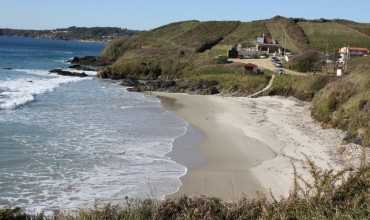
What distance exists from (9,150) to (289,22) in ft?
270

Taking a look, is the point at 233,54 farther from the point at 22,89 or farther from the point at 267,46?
the point at 22,89

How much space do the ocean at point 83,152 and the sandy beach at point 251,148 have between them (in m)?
0.86

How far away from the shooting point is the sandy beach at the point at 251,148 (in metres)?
15.4

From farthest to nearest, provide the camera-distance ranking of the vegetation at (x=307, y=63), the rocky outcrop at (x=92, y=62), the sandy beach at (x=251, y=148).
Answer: the rocky outcrop at (x=92, y=62) < the vegetation at (x=307, y=63) < the sandy beach at (x=251, y=148)

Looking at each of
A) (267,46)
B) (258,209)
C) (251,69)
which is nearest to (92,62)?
(267,46)

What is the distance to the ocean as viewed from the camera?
13859 mm

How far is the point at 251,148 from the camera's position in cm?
2081

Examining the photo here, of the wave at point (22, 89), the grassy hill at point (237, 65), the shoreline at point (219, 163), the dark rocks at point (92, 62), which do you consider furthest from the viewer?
the dark rocks at point (92, 62)

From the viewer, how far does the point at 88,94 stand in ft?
136

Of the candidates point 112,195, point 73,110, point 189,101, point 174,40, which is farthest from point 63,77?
point 112,195

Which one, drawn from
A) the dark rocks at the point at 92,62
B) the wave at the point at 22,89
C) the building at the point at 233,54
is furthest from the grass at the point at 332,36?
the wave at the point at 22,89

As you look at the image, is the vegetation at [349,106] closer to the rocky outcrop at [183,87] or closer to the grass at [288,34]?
the rocky outcrop at [183,87]

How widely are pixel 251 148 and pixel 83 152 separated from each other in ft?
19.5

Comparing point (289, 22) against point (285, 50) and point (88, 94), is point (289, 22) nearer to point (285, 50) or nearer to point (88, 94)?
point (285, 50)
